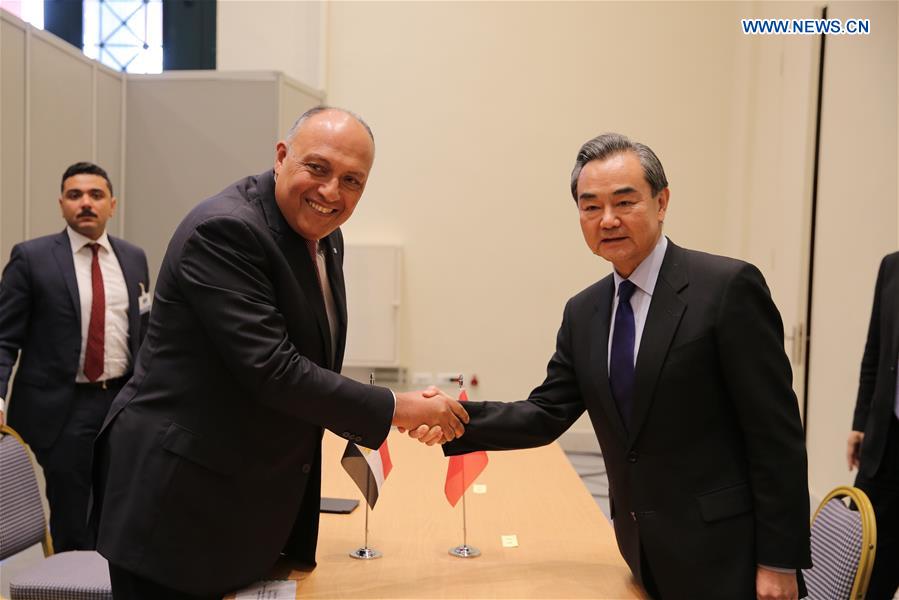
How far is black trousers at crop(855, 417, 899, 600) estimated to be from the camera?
10.0 feet

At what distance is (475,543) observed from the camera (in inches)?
89.1

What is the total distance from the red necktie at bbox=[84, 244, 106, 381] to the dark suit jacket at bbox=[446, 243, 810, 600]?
270 centimetres

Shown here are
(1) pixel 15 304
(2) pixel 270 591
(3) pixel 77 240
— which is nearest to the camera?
(2) pixel 270 591

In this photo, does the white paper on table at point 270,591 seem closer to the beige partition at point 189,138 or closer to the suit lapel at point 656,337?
the suit lapel at point 656,337

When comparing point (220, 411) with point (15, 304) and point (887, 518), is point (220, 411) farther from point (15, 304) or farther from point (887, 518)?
point (887, 518)

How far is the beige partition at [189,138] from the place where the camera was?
6078 millimetres

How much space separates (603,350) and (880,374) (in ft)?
5.94

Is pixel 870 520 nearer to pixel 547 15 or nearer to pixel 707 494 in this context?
pixel 707 494

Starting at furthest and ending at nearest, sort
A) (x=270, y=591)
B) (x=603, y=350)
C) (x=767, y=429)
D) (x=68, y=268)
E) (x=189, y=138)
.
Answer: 1. (x=189, y=138)
2. (x=68, y=268)
3. (x=603, y=350)
4. (x=270, y=591)
5. (x=767, y=429)

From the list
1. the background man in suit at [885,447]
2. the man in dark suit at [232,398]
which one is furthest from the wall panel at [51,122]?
the background man in suit at [885,447]

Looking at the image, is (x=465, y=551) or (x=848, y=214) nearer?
(x=465, y=551)

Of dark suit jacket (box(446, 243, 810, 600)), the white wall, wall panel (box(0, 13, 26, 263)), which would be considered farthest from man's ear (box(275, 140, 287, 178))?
the white wall

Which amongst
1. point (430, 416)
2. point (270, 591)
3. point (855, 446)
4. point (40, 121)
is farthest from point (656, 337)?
point (40, 121)

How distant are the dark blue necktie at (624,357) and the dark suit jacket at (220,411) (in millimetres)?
580
